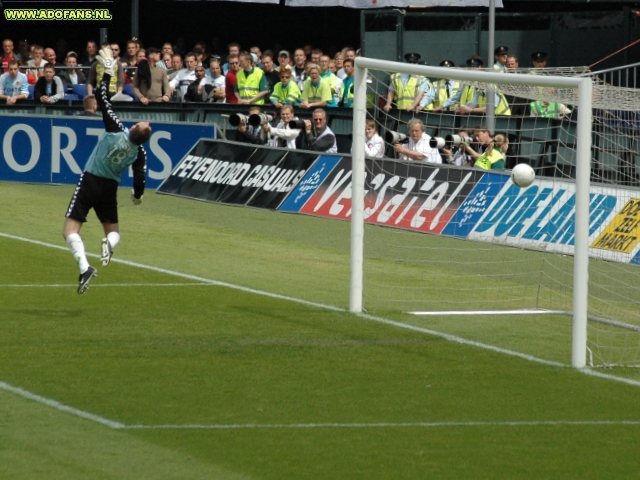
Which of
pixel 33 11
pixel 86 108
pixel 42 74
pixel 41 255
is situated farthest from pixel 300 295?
pixel 33 11

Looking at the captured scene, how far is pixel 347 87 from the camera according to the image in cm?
2123

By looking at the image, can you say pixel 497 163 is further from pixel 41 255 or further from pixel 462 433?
pixel 462 433

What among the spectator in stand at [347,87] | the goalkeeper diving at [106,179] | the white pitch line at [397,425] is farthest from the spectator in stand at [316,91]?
the white pitch line at [397,425]

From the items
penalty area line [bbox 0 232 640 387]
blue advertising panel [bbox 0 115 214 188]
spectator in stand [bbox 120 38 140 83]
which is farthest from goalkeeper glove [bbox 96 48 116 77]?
spectator in stand [bbox 120 38 140 83]

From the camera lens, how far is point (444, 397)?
8.48m

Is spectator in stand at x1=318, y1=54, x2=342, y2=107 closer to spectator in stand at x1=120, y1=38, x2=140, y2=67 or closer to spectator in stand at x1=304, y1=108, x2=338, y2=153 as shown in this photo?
spectator in stand at x1=304, y1=108, x2=338, y2=153

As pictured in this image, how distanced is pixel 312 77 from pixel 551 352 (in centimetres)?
1208

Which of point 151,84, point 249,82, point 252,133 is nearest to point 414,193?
point 252,133

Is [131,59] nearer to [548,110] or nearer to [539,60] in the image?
[539,60]

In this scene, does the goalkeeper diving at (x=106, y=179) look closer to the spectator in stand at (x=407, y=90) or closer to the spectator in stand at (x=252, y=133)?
the spectator in stand at (x=407, y=90)

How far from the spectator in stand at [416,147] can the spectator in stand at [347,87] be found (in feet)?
15.2

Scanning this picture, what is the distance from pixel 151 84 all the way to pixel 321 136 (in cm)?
553

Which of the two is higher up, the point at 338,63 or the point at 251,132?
the point at 338,63

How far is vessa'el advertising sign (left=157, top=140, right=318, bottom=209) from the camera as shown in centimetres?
1909
